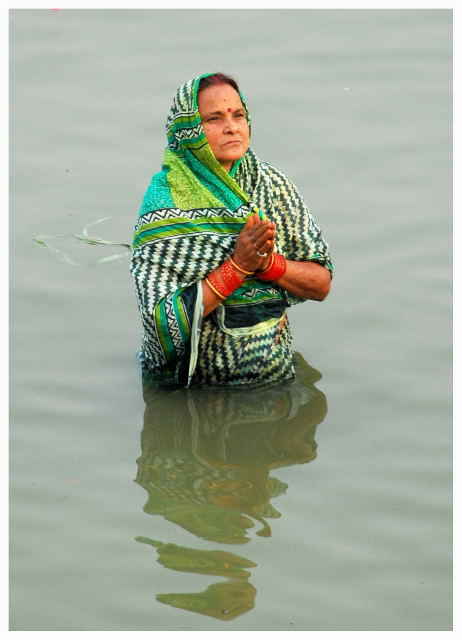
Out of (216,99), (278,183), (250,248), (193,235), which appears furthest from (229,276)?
(216,99)

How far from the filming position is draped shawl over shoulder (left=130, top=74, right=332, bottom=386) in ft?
19.8

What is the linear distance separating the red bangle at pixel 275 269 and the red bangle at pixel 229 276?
0.15 meters

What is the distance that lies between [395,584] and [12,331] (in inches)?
111

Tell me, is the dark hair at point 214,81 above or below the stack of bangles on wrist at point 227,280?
above

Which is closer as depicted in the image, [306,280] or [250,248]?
[250,248]

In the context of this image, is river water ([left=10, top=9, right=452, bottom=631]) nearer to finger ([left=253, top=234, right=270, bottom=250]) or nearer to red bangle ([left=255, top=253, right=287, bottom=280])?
red bangle ([left=255, top=253, right=287, bottom=280])

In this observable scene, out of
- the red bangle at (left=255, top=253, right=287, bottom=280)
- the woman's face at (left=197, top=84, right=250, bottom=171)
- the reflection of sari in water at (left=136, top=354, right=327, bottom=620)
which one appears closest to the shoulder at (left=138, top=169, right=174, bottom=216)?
the woman's face at (left=197, top=84, right=250, bottom=171)

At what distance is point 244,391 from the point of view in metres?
6.38

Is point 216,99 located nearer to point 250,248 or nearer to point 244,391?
point 250,248

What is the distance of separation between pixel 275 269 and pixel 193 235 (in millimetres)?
381

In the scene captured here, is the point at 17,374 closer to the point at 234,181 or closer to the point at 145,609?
the point at 234,181

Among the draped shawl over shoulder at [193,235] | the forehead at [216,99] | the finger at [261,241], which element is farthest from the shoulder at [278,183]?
the finger at [261,241]

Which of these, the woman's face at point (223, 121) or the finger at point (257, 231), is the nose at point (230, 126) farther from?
the finger at point (257, 231)

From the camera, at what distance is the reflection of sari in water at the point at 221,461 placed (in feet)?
16.5
